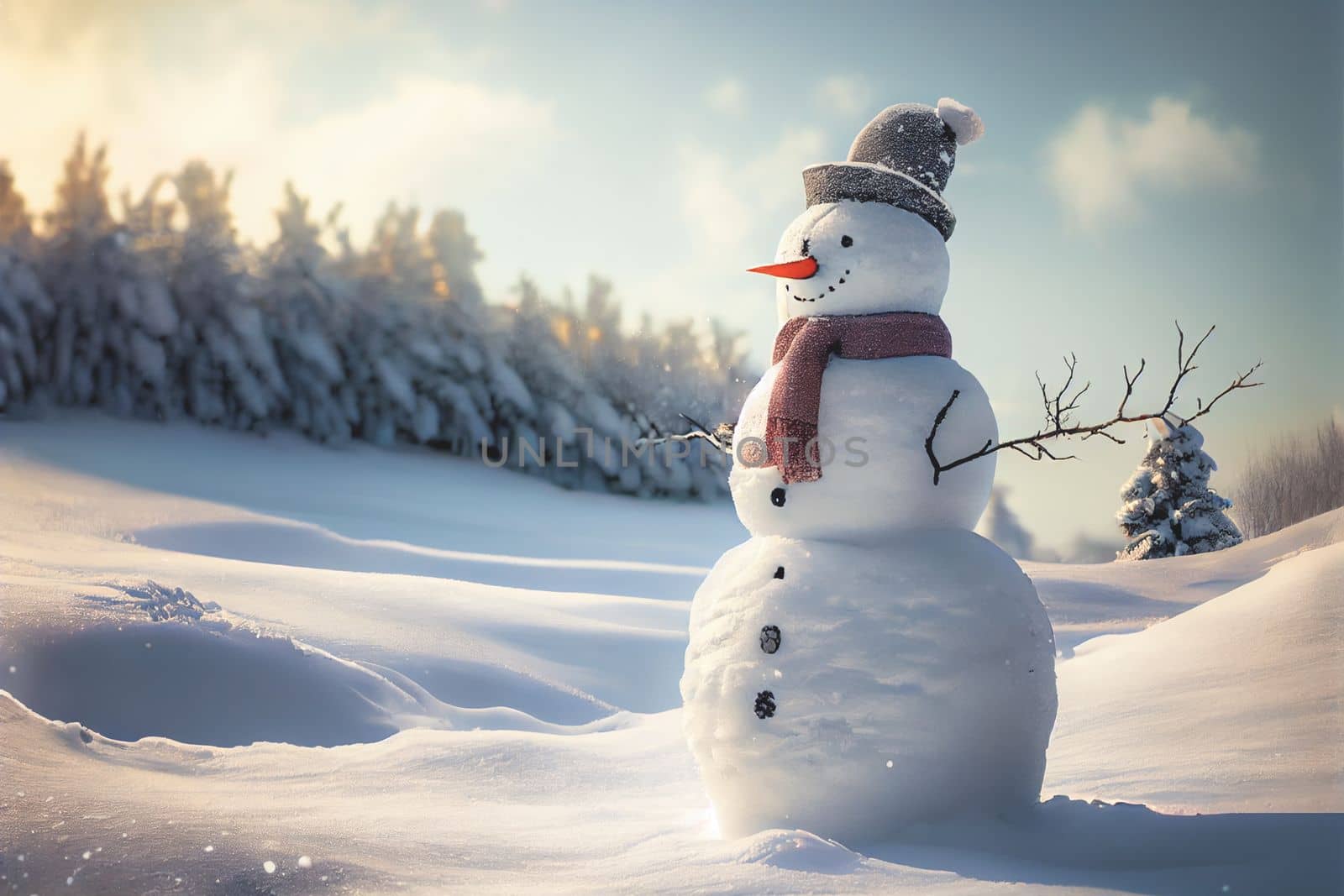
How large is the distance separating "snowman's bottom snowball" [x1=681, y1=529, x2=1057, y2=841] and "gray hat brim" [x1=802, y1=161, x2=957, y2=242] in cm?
119

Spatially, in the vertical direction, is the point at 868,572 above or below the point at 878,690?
above

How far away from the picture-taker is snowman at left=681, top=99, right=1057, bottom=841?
314 cm

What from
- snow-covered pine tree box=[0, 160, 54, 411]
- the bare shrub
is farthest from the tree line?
the bare shrub

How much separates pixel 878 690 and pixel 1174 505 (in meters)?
8.37

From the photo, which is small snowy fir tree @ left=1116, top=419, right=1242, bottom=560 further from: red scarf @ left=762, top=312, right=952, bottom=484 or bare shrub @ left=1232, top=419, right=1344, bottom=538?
red scarf @ left=762, top=312, right=952, bottom=484

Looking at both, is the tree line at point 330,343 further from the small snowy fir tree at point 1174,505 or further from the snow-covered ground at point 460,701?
the small snowy fir tree at point 1174,505

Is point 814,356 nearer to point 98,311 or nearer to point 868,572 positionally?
point 868,572

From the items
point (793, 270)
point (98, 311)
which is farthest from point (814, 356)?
point (98, 311)

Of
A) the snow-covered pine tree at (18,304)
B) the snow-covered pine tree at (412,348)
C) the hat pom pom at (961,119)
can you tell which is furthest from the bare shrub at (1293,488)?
the snow-covered pine tree at (18,304)

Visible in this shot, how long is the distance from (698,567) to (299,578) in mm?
3422

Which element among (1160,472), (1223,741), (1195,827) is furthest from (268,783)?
(1160,472)

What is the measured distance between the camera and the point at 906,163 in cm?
364

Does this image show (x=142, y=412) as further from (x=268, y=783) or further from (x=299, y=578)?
(x=268, y=783)

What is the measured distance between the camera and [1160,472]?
1036cm
